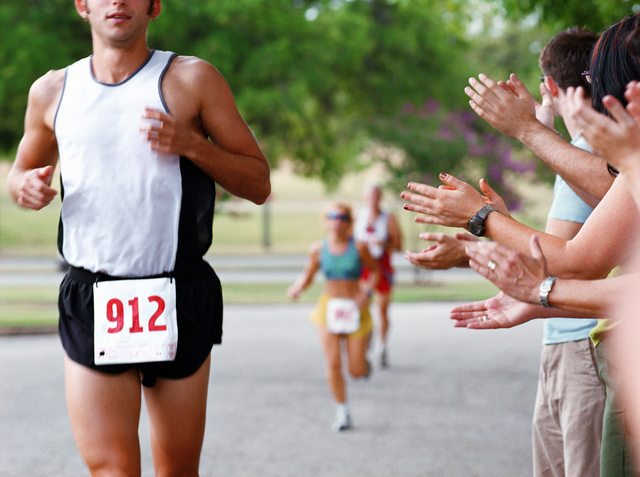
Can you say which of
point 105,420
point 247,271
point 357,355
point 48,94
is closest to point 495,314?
point 105,420

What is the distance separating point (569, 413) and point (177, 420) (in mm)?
1521

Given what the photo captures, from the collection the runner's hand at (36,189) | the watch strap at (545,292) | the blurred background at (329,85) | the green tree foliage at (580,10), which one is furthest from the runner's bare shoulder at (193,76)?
the blurred background at (329,85)

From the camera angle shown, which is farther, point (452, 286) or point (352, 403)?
point (452, 286)

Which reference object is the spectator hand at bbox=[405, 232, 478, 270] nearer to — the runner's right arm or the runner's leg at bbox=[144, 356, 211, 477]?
the runner's leg at bbox=[144, 356, 211, 477]

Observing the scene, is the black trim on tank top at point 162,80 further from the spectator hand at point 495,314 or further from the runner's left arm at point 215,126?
the spectator hand at point 495,314

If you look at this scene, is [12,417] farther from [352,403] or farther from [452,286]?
[452,286]

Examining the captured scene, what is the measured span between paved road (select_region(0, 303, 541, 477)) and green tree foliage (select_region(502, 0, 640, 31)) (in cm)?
343

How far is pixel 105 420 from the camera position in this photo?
13.3 feet

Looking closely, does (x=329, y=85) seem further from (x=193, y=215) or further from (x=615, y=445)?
(x=615, y=445)

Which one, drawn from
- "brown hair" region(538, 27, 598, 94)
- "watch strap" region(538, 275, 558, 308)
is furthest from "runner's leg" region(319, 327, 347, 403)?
"watch strap" region(538, 275, 558, 308)

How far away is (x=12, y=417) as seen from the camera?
9.66m

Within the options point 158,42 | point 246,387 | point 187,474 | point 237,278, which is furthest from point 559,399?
point 237,278

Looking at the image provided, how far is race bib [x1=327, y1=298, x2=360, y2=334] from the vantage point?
30.7 feet

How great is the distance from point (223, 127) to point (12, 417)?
20.3 ft
